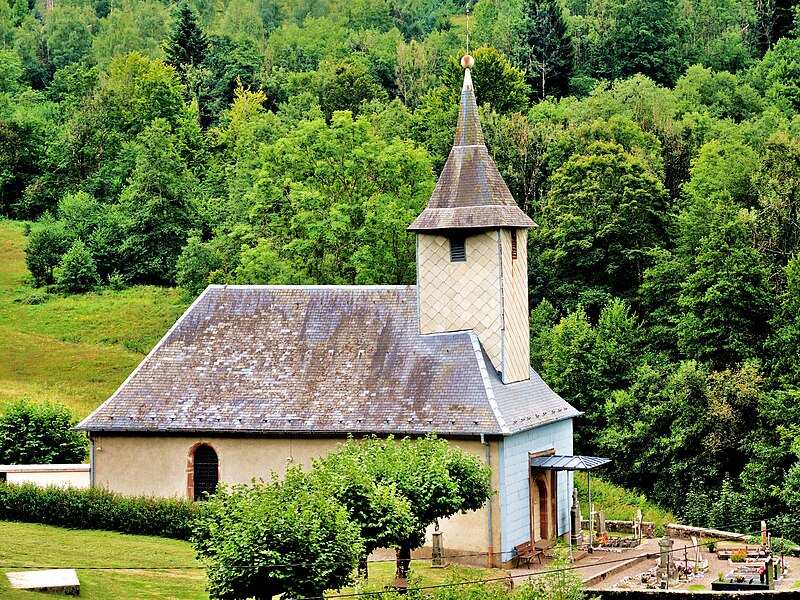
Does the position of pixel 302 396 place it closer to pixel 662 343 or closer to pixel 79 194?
pixel 662 343

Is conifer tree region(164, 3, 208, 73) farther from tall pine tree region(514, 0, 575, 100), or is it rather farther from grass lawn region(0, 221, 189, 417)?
A: grass lawn region(0, 221, 189, 417)

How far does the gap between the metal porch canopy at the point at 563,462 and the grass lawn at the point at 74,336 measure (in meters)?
27.2

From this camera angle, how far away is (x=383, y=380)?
43188 millimetres

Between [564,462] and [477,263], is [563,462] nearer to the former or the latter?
[564,462]

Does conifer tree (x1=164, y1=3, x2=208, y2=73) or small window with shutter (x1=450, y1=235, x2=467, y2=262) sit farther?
conifer tree (x1=164, y1=3, x2=208, y2=73)

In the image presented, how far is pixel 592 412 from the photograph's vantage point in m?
61.4

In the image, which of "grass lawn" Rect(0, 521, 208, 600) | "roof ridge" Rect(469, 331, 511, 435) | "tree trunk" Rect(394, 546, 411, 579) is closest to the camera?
"grass lawn" Rect(0, 521, 208, 600)

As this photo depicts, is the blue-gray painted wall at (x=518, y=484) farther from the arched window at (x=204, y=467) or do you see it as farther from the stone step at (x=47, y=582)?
the stone step at (x=47, y=582)

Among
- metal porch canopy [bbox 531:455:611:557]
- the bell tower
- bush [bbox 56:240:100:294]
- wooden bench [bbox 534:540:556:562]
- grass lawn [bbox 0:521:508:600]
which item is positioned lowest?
wooden bench [bbox 534:540:556:562]

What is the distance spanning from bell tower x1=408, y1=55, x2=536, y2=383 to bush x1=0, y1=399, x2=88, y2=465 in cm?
1470

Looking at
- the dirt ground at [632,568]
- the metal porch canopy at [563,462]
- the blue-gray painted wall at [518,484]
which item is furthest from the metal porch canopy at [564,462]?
the dirt ground at [632,568]

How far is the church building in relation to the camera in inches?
1654

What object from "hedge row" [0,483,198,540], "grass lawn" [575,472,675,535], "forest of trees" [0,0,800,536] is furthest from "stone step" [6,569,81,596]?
"forest of trees" [0,0,800,536]

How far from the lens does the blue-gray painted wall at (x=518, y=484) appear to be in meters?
40.6
